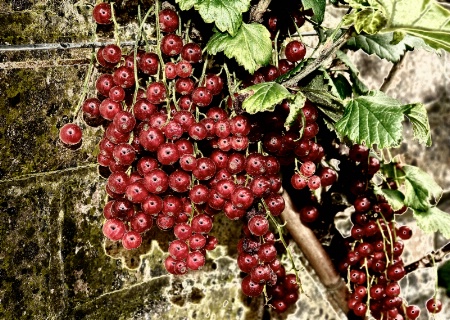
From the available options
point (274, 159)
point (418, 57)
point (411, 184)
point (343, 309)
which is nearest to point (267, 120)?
point (274, 159)

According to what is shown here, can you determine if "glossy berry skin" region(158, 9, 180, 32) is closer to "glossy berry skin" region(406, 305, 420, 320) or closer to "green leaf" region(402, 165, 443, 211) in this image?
"green leaf" region(402, 165, 443, 211)

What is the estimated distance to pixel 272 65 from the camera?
31.0 inches

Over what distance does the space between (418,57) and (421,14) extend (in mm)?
1018

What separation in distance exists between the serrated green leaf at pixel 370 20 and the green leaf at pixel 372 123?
0.50 feet

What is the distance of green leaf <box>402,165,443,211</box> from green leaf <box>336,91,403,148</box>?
0.41 meters

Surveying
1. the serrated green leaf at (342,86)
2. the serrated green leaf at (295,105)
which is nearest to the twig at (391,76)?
the serrated green leaf at (342,86)

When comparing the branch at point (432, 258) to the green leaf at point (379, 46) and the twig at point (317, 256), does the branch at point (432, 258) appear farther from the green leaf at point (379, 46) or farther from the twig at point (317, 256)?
the green leaf at point (379, 46)

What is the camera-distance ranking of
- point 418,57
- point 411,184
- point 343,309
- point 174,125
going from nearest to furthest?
point 174,125 < point 411,184 < point 343,309 < point 418,57

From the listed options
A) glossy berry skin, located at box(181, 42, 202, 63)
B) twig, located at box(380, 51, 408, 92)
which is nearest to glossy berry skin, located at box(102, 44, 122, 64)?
glossy berry skin, located at box(181, 42, 202, 63)

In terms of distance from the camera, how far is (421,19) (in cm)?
54

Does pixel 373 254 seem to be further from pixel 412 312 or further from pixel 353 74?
pixel 353 74

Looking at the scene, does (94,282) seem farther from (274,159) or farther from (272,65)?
(272,65)

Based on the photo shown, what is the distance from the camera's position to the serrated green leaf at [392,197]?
39.2 inches

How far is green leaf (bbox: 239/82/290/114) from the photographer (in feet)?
2.08
